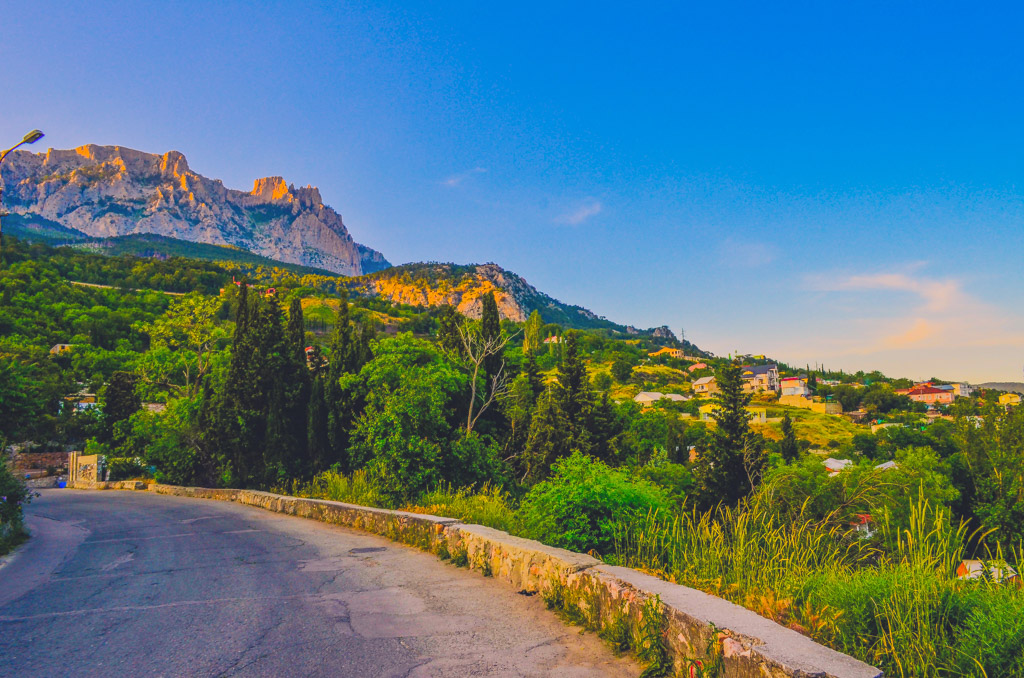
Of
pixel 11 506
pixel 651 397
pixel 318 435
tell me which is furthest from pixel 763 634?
pixel 651 397

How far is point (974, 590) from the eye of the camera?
331 centimetres

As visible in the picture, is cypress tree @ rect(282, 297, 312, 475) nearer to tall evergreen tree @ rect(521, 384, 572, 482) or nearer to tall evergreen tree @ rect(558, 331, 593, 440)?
tall evergreen tree @ rect(521, 384, 572, 482)

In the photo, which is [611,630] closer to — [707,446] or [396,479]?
[396,479]

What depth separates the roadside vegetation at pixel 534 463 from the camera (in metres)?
3.44

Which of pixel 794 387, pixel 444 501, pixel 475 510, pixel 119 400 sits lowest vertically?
pixel 119 400

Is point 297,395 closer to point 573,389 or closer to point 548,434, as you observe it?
point 548,434

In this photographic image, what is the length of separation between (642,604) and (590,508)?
7.40 ft

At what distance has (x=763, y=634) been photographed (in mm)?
3029

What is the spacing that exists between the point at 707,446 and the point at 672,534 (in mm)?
38708

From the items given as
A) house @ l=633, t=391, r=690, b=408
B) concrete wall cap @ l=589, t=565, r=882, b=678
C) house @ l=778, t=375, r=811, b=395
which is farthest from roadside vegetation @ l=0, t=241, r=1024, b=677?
house @ l=778, t=375, r=811, b=395

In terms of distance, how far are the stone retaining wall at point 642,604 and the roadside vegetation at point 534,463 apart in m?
0.37

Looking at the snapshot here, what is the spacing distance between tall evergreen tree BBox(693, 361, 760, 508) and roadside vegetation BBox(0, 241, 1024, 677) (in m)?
0.16

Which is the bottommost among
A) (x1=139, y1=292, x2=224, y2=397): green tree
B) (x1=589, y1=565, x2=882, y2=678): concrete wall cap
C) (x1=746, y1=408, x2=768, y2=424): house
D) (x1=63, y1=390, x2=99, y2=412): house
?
→ (x1=746, y1=408, x2=768, y2=424): house

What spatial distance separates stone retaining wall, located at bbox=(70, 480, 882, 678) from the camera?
9.09ft
